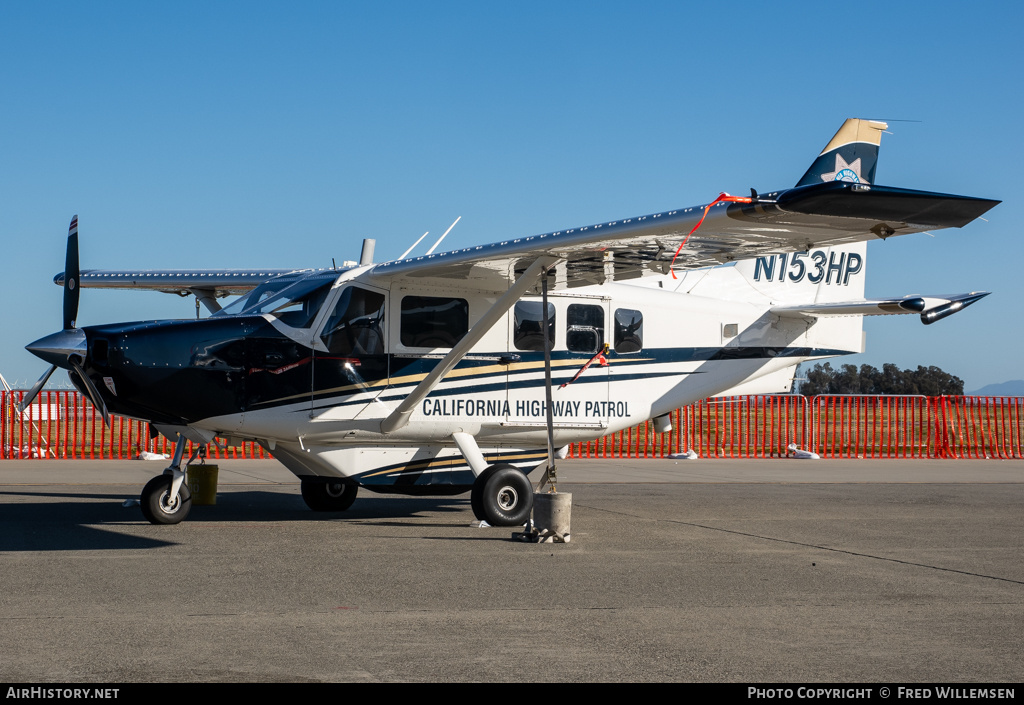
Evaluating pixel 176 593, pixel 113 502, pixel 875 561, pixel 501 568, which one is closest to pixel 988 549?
pixel 875 561

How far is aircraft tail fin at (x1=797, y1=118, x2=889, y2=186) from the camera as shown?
10.6 m

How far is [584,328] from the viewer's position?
12016 millimetres

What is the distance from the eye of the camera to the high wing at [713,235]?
722 cm

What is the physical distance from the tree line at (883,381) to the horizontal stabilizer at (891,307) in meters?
58.2

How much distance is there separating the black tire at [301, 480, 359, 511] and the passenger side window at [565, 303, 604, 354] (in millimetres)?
3153

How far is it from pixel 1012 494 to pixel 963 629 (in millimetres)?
10937

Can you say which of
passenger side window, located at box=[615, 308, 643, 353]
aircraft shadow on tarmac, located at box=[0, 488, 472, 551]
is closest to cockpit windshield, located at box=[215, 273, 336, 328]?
A: aircraft shadow on tarmac, located at box=[0, 488, 472, 551]

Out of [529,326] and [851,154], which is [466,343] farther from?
[851,154]

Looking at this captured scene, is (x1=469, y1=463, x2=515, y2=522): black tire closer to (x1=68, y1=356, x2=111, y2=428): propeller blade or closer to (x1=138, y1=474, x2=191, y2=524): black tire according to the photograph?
(x1=138, y1=474, x2=191, y2=524): black tire

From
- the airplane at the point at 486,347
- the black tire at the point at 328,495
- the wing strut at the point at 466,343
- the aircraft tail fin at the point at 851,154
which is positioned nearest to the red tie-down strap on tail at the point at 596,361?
the airplane at the point at 486,347

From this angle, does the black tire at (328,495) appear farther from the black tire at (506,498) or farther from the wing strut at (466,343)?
the black tire at (506,498)

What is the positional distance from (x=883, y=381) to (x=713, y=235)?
230 feet

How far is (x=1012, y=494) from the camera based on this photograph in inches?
618
